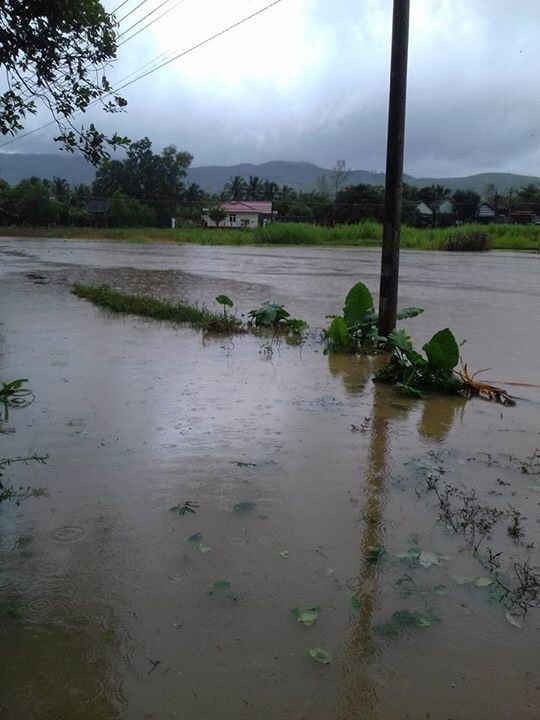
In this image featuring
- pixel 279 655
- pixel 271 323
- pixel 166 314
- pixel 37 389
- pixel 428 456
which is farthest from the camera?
pixel 166 314

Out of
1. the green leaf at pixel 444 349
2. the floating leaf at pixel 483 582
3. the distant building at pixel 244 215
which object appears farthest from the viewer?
the distant building at pixel 244 215

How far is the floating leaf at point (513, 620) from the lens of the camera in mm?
2697

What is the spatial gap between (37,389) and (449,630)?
15.2 ft

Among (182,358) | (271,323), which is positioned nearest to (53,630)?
(182,358)

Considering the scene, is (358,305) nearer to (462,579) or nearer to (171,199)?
(462,579)

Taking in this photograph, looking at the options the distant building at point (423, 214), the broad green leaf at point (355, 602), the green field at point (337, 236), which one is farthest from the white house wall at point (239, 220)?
the broad green leaf at point (355, 602)

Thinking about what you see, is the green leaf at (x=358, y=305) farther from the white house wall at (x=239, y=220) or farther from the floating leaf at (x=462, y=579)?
the white house wall at (x=239, y=220)

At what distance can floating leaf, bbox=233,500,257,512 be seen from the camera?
3705 millimetres

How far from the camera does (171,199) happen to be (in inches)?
3226

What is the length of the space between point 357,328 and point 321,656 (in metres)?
6.53

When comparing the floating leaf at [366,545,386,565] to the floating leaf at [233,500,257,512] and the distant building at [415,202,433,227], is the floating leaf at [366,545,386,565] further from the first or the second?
the distant building at [415,202,433,227]

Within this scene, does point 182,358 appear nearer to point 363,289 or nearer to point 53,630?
point 363,289

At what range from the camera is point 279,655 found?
2.52 metres

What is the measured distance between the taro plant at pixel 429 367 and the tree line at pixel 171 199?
197 feet
